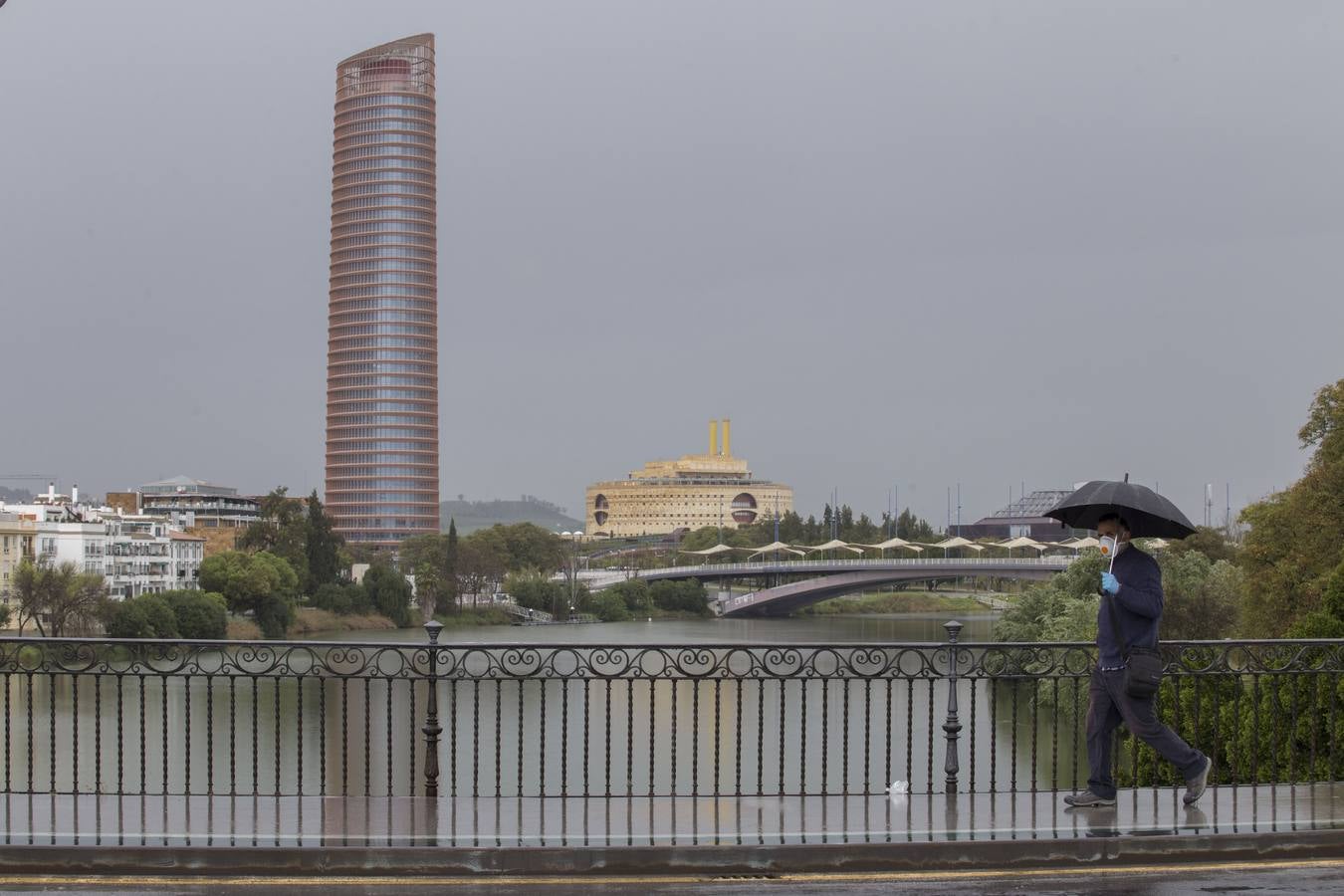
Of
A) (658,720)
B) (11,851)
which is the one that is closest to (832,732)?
(658,720)

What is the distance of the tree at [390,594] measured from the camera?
289 feet

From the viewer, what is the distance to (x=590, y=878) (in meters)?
7.68

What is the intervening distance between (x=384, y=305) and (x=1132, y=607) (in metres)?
166

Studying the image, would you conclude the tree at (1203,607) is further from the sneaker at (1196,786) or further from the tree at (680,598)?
the tree at (680,598)

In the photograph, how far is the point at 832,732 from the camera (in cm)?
3638

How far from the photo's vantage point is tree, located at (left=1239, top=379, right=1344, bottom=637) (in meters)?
31.7

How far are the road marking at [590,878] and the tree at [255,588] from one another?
71.5 metres

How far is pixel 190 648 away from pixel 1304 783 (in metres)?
6.76

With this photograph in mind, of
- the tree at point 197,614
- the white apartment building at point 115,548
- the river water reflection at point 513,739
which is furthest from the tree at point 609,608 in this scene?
the river water reflection at point 513,739

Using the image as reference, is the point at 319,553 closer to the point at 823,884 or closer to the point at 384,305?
the point at 384,305

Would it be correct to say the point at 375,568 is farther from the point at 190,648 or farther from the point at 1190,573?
the point at 190,648

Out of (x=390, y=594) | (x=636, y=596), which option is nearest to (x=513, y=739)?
(x=390, y=594)

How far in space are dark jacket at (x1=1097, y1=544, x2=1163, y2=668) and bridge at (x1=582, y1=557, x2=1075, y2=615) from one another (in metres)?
72.5

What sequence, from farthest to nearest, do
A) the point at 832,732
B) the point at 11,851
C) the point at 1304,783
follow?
the point at 832,732, the point at 1304,783, the point at 11,851
